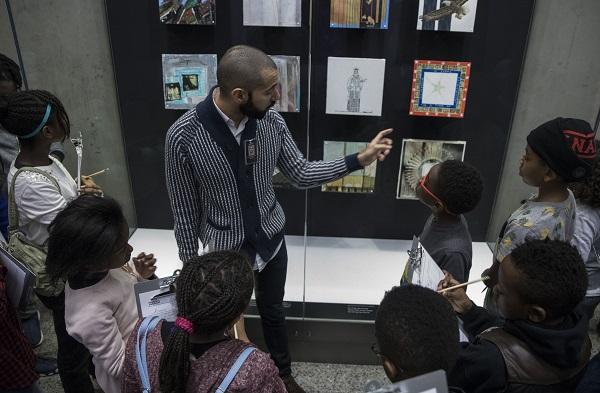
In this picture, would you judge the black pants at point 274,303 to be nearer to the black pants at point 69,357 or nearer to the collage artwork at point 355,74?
the black pants at point 69,357

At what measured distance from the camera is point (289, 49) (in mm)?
2828

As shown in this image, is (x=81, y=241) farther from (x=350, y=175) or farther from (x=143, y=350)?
(x=350, y=175)

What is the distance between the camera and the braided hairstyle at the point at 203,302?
1.18 m

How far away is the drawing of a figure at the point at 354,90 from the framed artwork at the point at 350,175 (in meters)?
0.25

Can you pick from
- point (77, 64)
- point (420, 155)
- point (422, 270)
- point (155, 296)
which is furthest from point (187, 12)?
point (422, 270)

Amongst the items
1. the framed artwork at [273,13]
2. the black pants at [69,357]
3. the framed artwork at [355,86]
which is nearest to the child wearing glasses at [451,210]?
the framed artwork at [355,86]

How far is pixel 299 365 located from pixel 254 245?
103 cm

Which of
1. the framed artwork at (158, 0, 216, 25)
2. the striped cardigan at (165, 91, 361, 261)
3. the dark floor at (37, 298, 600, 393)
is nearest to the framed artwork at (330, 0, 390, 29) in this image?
the framed artwork at (158, 0, 216, 25)

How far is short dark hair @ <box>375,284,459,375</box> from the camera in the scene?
1148mm

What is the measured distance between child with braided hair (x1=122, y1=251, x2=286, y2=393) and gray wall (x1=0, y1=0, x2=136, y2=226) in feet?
7.13

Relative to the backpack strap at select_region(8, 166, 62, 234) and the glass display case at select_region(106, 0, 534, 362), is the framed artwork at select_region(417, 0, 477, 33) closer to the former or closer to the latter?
the glass display case at select_region(106, 0, 534, 362)

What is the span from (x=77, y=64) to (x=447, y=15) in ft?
7.44

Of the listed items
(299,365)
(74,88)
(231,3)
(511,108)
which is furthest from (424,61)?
(74,88)

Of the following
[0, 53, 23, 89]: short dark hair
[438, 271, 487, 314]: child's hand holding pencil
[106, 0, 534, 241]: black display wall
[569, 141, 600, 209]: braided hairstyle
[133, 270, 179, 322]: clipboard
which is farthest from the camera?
[106, 0, 534, 241]: black display wall
